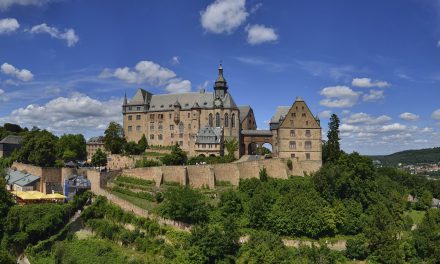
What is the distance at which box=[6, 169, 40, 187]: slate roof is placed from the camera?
178 ft

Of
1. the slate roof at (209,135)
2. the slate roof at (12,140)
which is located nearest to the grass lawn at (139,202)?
the slate roof at (209,135)

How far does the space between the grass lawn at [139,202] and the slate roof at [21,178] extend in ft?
37.9

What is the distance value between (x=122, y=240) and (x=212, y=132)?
2759cm

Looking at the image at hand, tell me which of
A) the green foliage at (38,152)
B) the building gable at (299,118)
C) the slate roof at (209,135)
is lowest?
the green foliage at (38,152)

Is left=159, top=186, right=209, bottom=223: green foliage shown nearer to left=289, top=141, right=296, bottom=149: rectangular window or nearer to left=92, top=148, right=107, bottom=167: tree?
left=289, top=141, right=296, bottom=149: rectangular window

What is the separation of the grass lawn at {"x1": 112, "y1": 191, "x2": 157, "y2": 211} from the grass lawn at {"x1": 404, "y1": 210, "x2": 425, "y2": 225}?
31.8 metres

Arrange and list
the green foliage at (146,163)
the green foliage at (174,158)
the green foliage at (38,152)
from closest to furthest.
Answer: the green foliage at (38,152) → the green foliage at (146,163) → the green foliage at (174,158)

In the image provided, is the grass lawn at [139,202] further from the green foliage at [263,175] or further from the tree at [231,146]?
the tree at [231,146]

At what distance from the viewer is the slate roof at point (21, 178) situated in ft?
178

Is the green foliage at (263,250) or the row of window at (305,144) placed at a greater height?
the row of window at (305,144)

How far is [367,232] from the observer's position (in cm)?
4353

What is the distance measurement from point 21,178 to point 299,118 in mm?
37311

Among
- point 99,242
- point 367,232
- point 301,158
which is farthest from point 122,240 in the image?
point 301,158

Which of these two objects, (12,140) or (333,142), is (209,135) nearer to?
(333,142)
